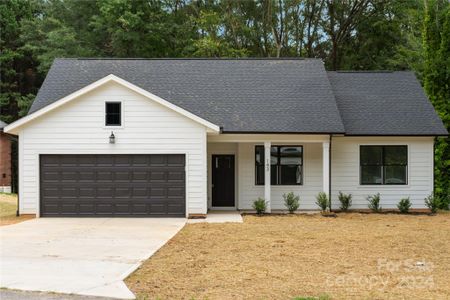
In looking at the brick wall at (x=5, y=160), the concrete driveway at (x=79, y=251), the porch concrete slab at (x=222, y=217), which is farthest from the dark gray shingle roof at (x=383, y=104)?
the brick wall at (x=5, y=160)

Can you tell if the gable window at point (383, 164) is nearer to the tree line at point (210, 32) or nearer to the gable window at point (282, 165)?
the gable window at point (282, 165)

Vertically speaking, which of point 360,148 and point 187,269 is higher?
point 360,148

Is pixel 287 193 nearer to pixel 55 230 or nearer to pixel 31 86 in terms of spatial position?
pixel 55 230

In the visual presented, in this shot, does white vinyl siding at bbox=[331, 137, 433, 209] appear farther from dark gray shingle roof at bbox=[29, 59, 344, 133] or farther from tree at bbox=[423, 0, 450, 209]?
tree at bbox=[423, 0, 450, 209]

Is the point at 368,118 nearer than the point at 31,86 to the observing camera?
Yes

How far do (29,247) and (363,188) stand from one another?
500 inches

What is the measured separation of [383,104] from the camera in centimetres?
2198

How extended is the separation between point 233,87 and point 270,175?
3.71 m

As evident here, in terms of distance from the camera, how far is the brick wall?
33469 millimetres

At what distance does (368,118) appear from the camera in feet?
69.2

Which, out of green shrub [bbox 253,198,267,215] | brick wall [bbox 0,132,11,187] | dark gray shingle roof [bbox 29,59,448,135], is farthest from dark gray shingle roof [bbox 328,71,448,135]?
brick wall [bbox 0,132,11,187]

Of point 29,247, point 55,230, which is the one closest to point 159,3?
point 55,230

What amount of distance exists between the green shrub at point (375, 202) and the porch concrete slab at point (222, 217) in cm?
487

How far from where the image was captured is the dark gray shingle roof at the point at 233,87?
64.3 feet
